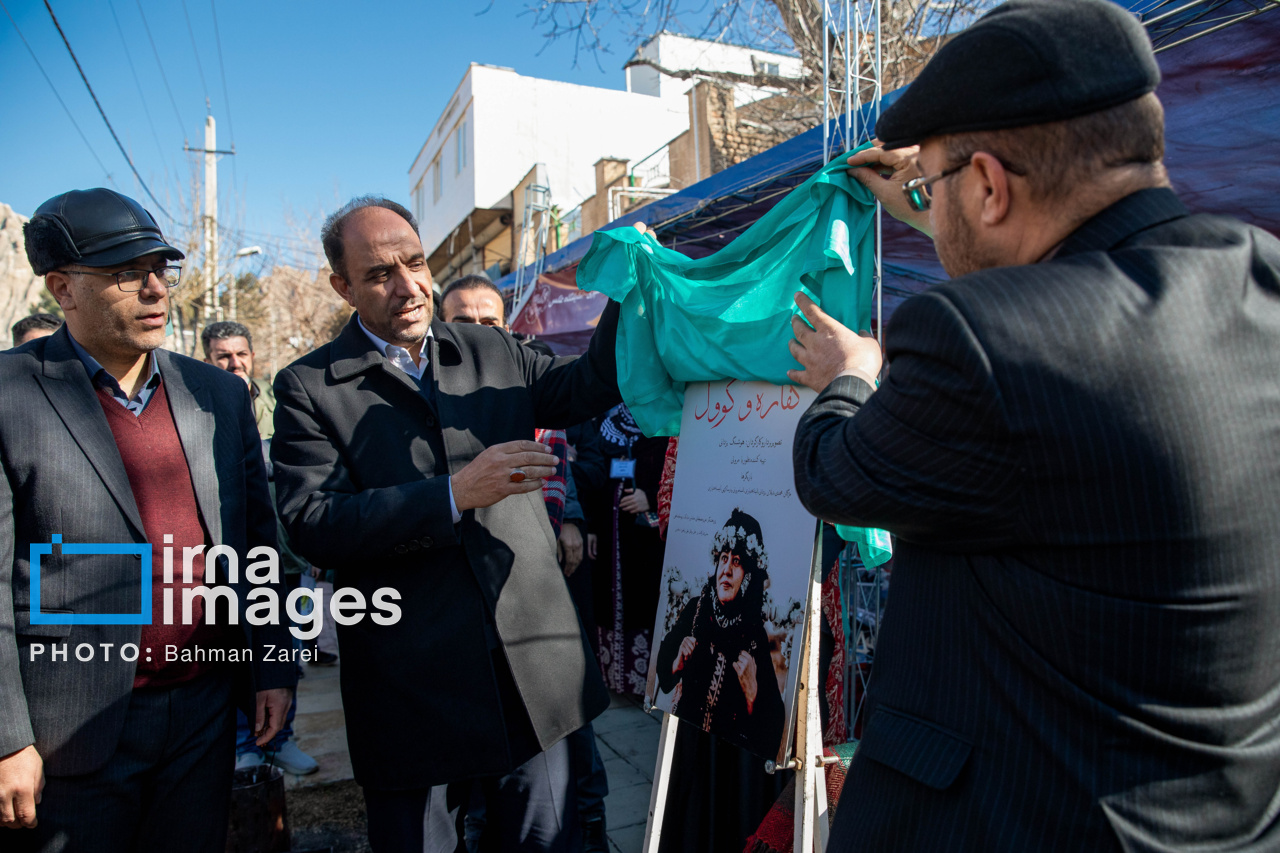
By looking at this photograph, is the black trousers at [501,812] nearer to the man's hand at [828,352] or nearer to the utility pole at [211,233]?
the man's hand at [828,352]

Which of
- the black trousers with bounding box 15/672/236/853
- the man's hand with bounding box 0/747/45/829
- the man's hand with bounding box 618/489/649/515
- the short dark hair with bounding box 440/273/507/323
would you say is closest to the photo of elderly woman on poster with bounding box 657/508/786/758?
the black trousers with bounding box 15/672/236/853

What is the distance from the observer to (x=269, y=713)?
2.21m

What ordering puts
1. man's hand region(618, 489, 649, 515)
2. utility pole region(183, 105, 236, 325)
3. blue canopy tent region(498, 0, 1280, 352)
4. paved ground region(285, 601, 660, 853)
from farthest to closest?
utility pole region(183, 105, 236, 325) < man's hand region(618, 489, 649, 515) < paved ground region(285, 601, 660, 853) < blue canopy tent region(498, 0, 1280, 352)

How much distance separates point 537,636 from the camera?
2072 mm

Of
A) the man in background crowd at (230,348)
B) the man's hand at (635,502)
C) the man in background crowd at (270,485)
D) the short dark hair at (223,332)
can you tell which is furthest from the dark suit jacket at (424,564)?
the short dark hair at (223,332)

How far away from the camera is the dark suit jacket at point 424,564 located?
76.0 inches

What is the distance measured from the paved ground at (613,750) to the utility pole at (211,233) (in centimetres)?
1557

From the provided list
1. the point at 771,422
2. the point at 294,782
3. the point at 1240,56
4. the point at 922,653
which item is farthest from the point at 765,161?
the point at 294,782

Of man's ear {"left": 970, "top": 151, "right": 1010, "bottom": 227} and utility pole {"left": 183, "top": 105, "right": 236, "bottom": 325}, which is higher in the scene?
utility pole {"left": 183, "top": 105, "right": 236, "bottom": 325}

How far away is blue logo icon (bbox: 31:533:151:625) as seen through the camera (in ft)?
5.94

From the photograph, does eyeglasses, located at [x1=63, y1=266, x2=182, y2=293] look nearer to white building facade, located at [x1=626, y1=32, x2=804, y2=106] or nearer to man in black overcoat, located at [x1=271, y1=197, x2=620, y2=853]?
man in black overcoat, located at [x1=271, y1=197, x2=620, y2=853]

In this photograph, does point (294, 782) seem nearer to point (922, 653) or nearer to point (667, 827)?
point (667, 827)

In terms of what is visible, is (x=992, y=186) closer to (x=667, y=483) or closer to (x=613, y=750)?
(x=667, y=483)

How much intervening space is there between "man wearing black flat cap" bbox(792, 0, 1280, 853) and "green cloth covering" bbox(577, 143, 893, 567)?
0.79 m
